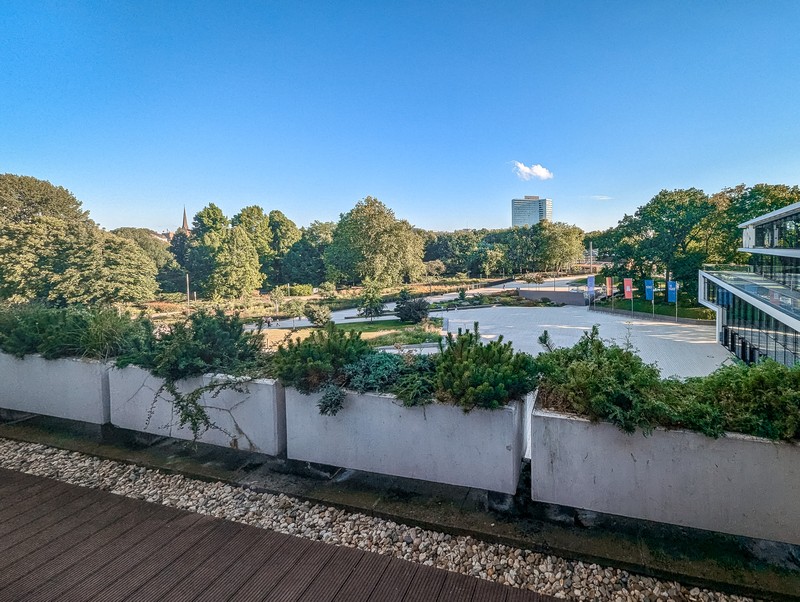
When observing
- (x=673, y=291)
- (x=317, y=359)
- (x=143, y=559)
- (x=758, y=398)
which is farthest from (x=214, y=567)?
(x=673, y=291)

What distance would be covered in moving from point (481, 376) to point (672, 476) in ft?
4.09

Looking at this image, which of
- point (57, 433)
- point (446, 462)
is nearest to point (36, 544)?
point (57, 433)

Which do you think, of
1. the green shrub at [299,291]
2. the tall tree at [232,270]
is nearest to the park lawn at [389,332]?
the green shrub at [299,291]

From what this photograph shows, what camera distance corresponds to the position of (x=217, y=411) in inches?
140

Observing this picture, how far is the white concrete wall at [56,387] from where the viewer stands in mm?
4141

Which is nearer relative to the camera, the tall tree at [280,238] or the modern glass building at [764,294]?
the modern glass building at [764,294]

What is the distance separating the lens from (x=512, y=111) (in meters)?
16.9

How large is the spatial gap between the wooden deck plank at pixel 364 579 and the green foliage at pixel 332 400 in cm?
101

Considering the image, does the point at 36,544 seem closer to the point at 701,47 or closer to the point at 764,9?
the point at 764,9

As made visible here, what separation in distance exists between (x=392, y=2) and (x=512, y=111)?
9903 millimetres

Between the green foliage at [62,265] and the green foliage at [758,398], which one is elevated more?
the green foliage at [62,265]

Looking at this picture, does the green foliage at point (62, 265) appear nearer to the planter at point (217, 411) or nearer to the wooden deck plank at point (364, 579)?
the planter at point (217, 411)

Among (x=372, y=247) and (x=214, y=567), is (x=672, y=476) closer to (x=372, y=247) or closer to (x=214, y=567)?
(x=214, y=567)

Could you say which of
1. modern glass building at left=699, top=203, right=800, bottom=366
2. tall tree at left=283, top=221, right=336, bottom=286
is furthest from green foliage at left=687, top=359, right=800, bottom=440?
tall tree at left=283, top=221, right=336, bottom=286
